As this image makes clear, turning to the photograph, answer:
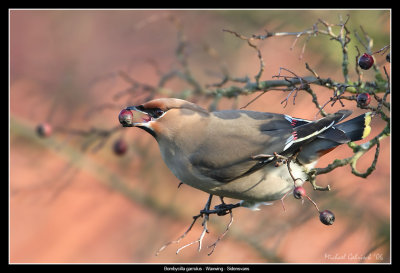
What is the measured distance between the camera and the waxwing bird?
2.27m

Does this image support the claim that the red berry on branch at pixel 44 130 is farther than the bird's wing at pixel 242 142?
Yes

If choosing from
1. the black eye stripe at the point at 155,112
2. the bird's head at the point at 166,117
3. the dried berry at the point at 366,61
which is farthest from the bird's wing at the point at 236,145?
the dried berry at the point at 366,61

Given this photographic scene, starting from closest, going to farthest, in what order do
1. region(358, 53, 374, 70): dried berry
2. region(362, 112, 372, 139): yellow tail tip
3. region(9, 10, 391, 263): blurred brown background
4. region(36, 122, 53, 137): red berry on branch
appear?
region(358, 53, 374, 70): dried berry → region(362, 112, 372, 139): yellow tail tip → region(36, 122, 53, 137): red berry on branch → region(9, 10, 391, 263): blurred brown background

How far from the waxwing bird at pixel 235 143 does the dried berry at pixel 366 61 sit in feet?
0.95

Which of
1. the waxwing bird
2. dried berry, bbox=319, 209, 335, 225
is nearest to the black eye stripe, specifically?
the waxwing bird

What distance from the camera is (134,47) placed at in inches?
165

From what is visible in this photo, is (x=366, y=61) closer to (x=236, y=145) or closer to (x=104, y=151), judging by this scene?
(x=236, y=145)

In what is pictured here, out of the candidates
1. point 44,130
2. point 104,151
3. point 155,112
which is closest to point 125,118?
point 155,112

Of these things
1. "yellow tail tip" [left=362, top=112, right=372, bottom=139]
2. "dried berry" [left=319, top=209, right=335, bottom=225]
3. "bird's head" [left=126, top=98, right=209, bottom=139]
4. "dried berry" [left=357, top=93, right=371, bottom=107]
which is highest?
"dried berry" [left=357, top=93, right=371, bottom=107]

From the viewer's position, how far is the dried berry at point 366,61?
197 cm

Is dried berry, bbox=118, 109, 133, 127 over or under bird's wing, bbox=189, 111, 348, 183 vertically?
over

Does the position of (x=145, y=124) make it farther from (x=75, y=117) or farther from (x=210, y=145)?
(x=75, y=117)

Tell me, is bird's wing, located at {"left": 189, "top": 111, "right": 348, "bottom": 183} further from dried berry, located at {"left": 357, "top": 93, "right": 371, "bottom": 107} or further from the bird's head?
dried berry, located at {"left": 357, "top": 93, "right": 371, "bottom": 107}

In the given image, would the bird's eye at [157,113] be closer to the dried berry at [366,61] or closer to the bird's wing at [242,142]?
the bird's wing at [242,142]
